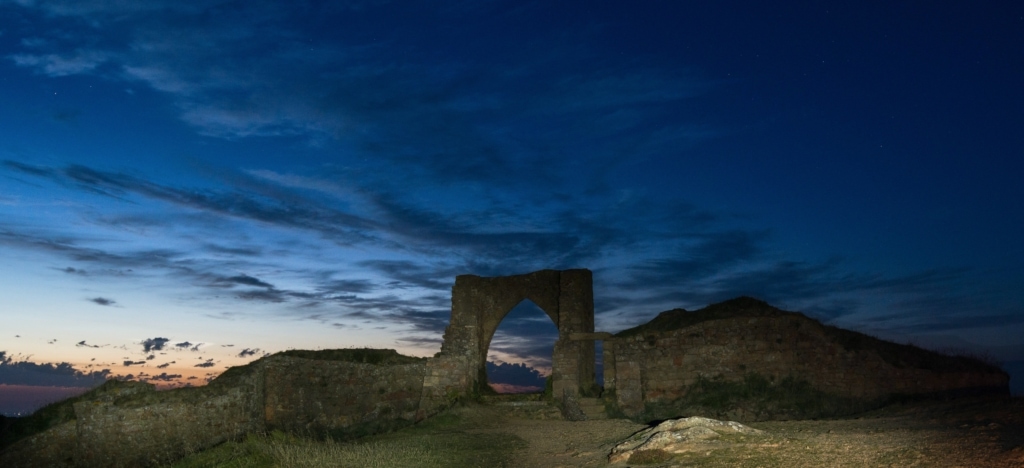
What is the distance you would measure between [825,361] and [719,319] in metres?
2.86

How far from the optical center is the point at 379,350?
21.4 m

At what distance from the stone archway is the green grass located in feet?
21.5

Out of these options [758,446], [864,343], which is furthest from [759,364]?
[758,446]

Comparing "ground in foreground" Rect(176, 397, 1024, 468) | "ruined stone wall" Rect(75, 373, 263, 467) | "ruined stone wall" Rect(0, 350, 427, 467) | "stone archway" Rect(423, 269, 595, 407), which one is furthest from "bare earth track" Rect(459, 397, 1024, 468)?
"ruined stone wall" Rect(75, 373, 263, 467)

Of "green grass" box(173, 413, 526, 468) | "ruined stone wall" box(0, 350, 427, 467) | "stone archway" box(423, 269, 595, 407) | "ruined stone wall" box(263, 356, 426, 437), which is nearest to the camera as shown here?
"green grass" box(173, 413, 526, 468)

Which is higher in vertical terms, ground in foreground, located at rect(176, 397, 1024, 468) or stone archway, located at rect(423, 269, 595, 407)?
stone archway, located at rect(423, 269, 595, 407)

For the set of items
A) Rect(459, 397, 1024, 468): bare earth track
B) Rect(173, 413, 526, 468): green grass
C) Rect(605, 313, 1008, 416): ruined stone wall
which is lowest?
Rect(173, 413, 526, 468): green grass

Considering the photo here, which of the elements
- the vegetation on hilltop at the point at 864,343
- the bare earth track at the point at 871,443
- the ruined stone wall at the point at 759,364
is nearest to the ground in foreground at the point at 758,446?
the bare earth track at the point at 871,443

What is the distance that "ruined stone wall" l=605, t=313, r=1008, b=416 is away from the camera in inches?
634

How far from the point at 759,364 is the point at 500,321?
10.4 meters

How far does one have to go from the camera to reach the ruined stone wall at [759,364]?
16109mm

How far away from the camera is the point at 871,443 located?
7.96 meters

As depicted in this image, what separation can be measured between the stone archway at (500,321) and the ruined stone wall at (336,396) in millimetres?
1014

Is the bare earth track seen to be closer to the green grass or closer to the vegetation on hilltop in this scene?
the green grass
